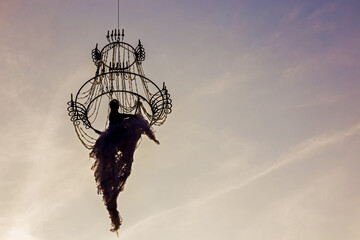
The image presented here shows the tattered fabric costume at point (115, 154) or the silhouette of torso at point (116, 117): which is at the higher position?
the silhouette of torso at point (116, 117)

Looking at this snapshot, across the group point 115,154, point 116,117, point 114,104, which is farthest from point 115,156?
point 114,104

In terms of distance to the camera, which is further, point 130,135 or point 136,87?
point 136,87

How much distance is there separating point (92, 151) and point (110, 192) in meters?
0.86

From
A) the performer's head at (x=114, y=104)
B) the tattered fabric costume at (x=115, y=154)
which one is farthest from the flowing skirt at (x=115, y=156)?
the performer's head at (x=114, y=104)

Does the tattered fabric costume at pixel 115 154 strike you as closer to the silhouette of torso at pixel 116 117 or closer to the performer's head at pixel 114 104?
the silhouette of torso at pixel 116 117

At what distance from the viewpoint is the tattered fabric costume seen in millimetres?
7926

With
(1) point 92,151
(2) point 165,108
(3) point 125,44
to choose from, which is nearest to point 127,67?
(3) point 125,44

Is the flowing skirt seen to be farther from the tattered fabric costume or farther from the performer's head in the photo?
the performer's head

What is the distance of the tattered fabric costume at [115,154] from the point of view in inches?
312

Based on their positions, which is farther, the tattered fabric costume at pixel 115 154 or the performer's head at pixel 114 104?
the performer's head at pixel 114 104

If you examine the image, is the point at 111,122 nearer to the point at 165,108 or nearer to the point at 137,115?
the point at 137,115

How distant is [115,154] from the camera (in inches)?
319

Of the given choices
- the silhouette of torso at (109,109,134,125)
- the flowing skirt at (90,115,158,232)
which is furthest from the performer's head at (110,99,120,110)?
the flowing skirt at (90,115,158,232)

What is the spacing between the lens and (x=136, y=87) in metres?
9.10
